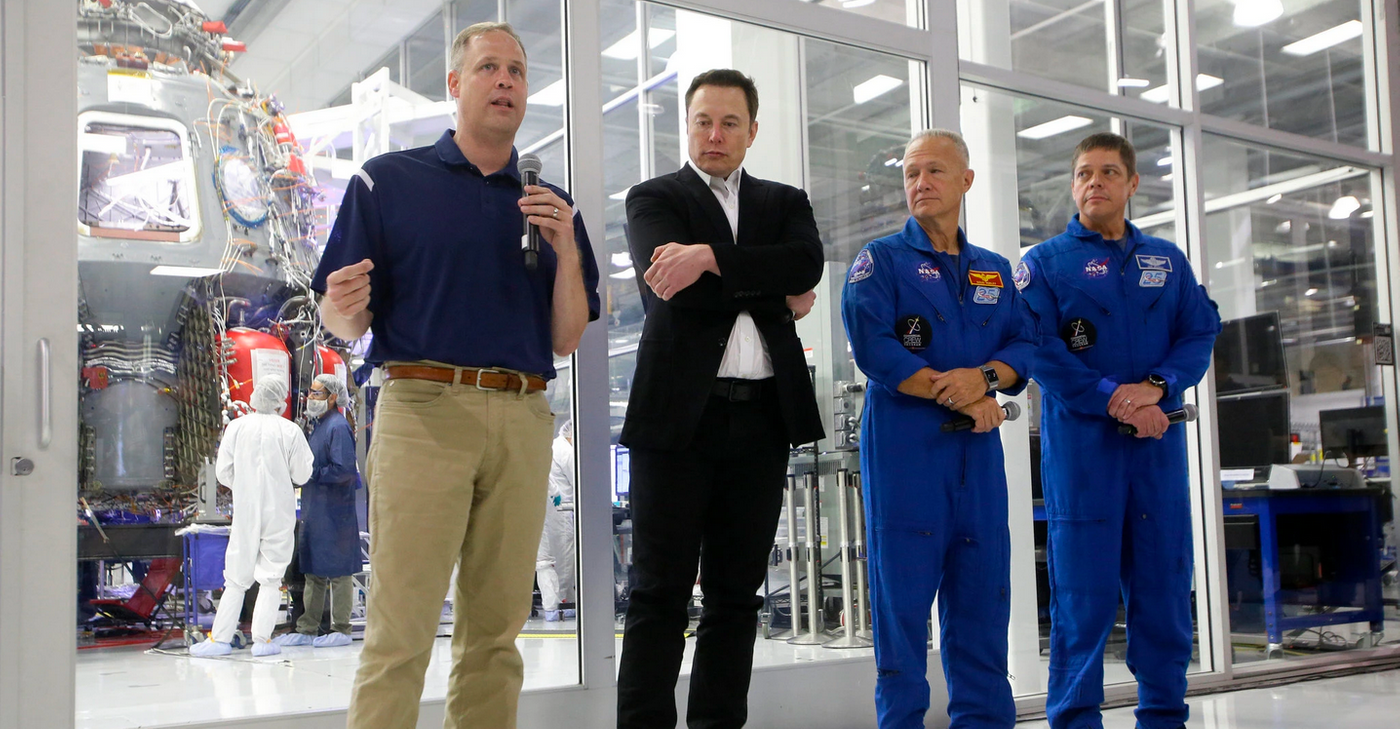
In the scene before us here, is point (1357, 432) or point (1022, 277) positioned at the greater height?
point (1022, 277)

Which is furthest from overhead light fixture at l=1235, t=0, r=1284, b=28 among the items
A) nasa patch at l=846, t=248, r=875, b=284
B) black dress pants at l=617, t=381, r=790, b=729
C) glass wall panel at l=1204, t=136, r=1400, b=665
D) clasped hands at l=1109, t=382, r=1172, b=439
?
black dress pants at l=617, t=381, r=790, b=729

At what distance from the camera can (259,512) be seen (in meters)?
2.45

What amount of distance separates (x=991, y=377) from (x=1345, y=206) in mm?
3821

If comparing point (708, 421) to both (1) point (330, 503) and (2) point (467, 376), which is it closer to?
(2) point (467, 376)

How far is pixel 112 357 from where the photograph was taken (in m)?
2.35

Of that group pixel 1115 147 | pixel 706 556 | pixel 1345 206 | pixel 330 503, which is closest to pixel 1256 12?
pixel 1345 206

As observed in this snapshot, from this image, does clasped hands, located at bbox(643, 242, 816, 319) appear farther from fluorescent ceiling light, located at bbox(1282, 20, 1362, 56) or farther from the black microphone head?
fluorescent ceiling light, located at bbox(1282, 20, 1362, 56)

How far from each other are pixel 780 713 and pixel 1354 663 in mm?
3000

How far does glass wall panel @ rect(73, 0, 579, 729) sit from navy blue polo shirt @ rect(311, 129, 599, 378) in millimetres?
292

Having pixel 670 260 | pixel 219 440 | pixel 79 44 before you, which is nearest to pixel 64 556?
pixel 219 440

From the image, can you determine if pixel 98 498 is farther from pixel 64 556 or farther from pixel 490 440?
pixel 490 440

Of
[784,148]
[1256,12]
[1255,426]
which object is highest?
[1256,12]

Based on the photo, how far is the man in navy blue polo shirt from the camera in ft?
6.57

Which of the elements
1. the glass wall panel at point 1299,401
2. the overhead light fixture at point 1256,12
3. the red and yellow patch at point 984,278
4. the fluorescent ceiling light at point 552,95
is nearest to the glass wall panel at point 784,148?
the fluorescent ceiling light at point 552,95
